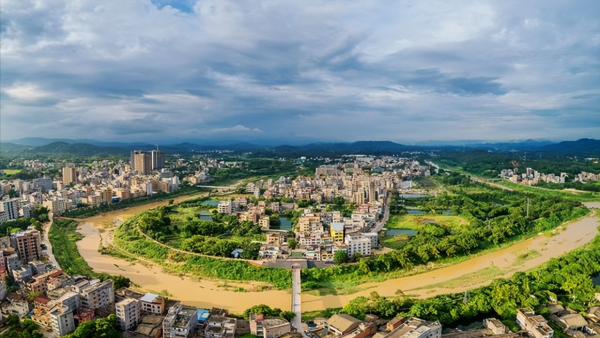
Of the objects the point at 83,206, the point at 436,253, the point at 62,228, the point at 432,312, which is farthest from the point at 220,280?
the point at 83,206

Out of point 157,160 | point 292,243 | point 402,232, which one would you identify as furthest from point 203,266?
point 157,160

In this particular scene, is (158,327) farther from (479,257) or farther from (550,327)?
(479,257)

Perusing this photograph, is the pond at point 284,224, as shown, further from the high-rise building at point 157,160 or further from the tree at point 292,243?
the high-rise building at point 157,160

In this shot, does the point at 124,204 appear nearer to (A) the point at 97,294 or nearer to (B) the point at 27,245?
(B) the point at 27,245

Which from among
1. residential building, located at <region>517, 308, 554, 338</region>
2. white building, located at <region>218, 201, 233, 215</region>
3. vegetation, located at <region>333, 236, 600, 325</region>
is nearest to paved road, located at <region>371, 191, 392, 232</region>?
vegetation, located at <region>333, 236, 600, 325</region>

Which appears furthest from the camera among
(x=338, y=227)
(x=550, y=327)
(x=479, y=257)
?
(x=338, y=227)

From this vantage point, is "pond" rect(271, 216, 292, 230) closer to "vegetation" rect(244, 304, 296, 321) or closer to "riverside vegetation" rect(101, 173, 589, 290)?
"riverside vegetation" rect(101, 173, 589, 290)
